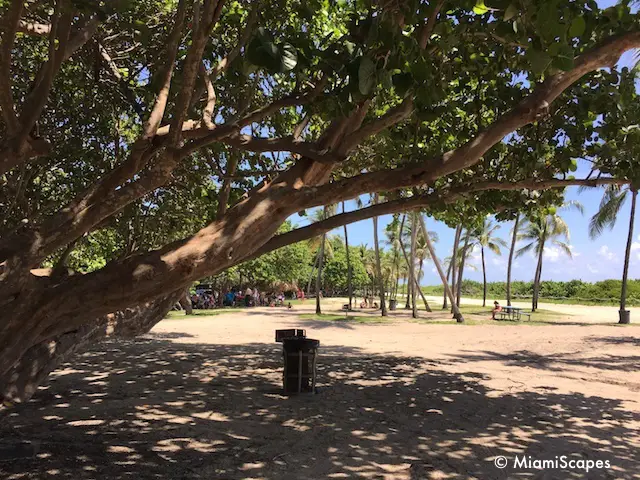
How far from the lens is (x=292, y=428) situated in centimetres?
607

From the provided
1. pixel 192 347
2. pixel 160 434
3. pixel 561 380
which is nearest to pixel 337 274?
pixel 192 347

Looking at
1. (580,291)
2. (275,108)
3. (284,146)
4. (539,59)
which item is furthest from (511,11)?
(580,291)

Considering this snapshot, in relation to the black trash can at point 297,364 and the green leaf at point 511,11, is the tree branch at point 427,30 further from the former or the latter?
the black trash can at point 297,364

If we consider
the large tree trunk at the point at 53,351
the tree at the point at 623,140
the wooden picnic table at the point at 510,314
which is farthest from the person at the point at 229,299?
the tree at the point at 623,140

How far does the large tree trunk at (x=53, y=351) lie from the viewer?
4848 millimetres

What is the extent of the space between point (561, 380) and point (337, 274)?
47.6m

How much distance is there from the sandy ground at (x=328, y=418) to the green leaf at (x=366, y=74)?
135 inches

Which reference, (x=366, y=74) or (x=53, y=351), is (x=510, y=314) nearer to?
(x=53, y=351)

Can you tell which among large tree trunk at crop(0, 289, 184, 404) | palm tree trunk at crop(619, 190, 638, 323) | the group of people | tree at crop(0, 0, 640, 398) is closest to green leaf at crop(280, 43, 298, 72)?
tree at crop(0, 0, 640, 398)

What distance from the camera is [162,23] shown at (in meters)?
6.99

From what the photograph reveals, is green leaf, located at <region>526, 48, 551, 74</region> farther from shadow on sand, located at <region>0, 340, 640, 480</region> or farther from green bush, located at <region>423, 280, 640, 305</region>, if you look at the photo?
green bush, located at <region>423, 280, 640, 305</region>

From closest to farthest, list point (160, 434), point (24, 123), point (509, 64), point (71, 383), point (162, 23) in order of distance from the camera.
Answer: point (24, 123)
point (509, 64)
point (160, 434)
point (162, 23)
point (71, 383)

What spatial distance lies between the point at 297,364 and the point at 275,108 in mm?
4511

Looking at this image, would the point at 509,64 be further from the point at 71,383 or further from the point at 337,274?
the point at 337,274
